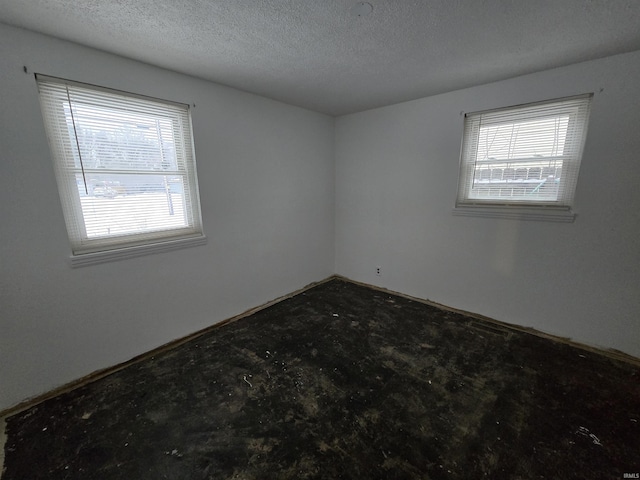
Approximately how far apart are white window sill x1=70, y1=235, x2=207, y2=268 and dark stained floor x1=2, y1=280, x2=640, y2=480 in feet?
3.02

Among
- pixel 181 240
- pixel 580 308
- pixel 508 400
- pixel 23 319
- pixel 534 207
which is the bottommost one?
pixel 508 400

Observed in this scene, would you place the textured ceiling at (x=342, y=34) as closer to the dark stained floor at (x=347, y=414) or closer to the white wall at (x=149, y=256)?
the white wall at (x=149, y=256)

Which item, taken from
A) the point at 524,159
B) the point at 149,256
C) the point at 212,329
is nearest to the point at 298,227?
the point at 212,329

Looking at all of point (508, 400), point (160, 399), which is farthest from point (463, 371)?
point (160, 399)

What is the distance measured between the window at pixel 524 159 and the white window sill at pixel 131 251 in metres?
2.79

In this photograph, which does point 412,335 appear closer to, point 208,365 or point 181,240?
point 208,365

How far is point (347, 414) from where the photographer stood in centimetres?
166

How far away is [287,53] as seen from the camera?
1.89 meters

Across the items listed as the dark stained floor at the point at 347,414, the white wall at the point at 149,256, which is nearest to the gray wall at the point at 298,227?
the white wall at the point at 149,256

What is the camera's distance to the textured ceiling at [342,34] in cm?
139

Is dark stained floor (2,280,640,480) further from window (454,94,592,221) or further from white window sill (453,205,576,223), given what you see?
window (454,94,592,221)

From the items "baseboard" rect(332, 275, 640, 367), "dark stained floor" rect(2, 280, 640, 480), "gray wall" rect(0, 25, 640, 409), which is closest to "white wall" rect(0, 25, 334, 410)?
"gray wall" rect(0, 25, 640, 409)

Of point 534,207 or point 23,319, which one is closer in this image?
point 23,319

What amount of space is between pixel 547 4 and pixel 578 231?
1.80 meters
